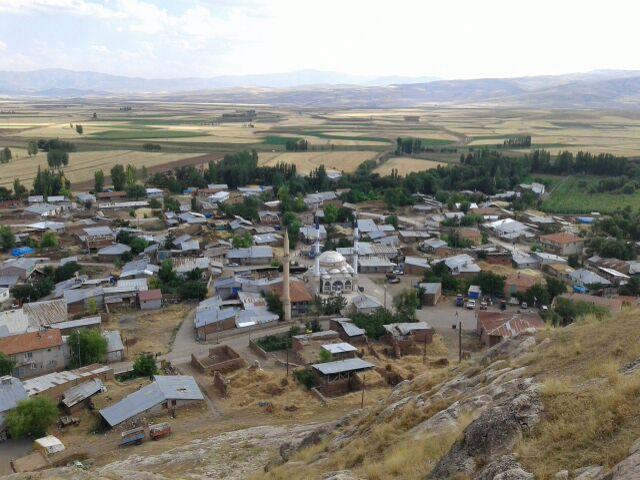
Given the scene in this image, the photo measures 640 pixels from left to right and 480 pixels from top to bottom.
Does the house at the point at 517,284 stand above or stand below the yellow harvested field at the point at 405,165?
above

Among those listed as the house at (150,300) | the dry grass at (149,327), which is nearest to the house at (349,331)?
the dry grass at (149,327)

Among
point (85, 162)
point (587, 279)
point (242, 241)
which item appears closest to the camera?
point (587, 279)

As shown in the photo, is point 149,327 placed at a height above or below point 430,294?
below

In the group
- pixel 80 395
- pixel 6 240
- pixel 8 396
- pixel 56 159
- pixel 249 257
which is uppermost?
pixel 56 159

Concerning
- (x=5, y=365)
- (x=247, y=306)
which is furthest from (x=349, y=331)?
(x=5, y=365)

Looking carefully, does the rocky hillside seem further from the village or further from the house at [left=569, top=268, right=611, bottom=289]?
the house at [left=569, top=268, right=611, bottom=289]

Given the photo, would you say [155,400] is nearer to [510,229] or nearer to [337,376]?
[337,376]

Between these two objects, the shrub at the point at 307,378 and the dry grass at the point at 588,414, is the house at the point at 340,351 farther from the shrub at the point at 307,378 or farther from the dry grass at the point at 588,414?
the dry grass at the point at 588,414
